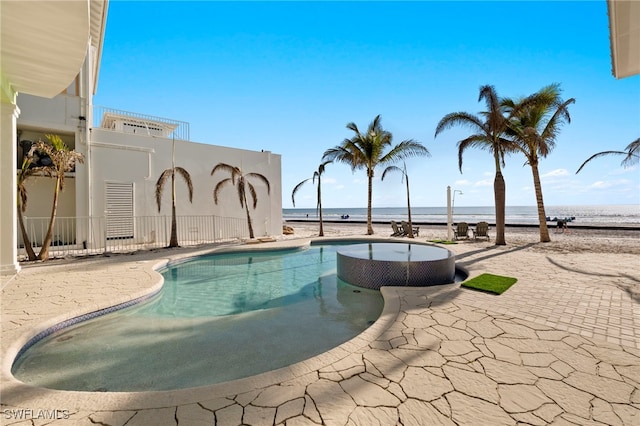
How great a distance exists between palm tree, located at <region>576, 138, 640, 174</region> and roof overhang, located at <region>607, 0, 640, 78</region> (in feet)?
23.7

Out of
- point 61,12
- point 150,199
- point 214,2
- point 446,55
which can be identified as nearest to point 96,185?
point 150,199

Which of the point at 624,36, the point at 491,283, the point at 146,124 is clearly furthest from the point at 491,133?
the point at 146,124

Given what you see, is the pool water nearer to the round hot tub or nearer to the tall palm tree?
the round hot tub

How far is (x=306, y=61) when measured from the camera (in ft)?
42.8

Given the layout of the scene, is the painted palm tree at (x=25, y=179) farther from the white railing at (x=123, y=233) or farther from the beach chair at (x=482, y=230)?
the beach chair at (x=482, y=230)

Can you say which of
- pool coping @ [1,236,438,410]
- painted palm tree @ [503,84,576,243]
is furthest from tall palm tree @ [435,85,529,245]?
pool coping @ [1,236,438,410]

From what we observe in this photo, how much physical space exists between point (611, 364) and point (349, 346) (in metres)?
2.68

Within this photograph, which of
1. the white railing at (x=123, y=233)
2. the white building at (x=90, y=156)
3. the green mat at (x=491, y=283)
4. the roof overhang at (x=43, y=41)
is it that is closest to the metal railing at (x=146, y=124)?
the white building at (x=90, y=156)

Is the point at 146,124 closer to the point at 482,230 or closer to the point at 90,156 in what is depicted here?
the point at 90,156

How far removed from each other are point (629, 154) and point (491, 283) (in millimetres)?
9048

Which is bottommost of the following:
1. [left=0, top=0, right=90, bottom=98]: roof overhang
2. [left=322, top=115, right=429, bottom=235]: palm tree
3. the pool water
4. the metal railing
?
the pool water

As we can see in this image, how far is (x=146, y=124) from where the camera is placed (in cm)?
1596

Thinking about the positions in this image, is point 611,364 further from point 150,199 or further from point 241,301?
point 150,199

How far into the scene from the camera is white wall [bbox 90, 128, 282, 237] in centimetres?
1185
